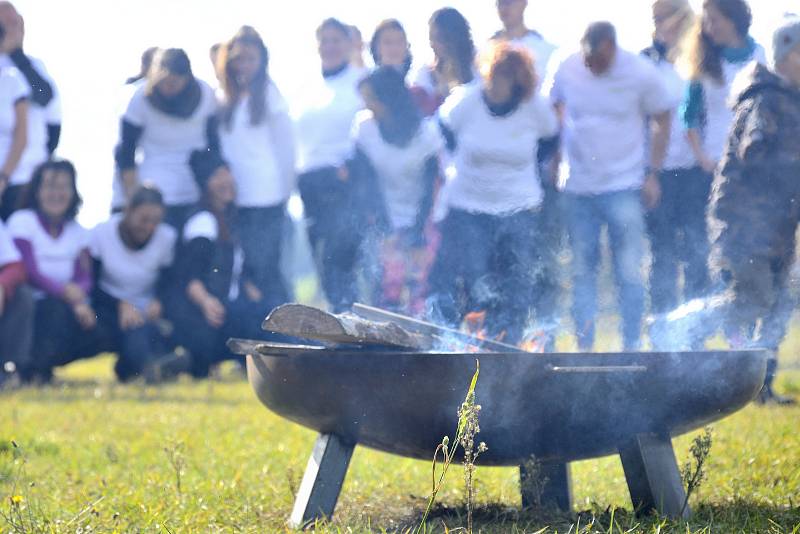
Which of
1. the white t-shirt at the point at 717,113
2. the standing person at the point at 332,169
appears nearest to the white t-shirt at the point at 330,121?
the standing person at the point at 332,169

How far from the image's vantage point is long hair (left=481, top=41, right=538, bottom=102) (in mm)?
4812

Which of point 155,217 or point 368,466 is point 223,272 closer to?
point 155,217

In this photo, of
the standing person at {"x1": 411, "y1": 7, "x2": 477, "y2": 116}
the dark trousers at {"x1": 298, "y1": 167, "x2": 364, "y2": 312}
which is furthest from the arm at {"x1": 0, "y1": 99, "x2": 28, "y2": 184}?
the standing person at {"x1": 411, "y1": 7, "x2": 477, "y2": 116}

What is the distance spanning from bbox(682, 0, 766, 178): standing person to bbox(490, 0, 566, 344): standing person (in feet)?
2.36

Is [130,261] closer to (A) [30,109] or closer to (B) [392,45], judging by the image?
(A) [30,109]

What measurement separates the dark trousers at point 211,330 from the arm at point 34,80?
5.29 ft

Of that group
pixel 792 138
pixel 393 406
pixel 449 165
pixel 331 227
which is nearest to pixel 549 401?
pixel 393 406

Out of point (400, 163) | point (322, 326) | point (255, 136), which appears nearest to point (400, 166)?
point (400, 163)

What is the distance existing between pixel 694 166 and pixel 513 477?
2027mm

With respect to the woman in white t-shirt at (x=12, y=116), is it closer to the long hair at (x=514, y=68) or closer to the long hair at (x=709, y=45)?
the long hair at (x=514, y=68)

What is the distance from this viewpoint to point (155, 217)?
22.0 ft

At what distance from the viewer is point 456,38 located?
5.20m

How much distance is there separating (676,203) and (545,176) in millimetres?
674

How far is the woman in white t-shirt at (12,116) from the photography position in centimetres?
605
